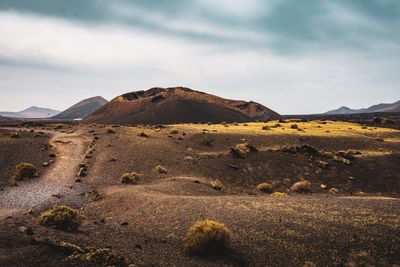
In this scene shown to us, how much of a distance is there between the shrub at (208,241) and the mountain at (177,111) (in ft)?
467

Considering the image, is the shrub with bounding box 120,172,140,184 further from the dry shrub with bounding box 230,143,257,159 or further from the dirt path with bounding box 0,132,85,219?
the dry shrub with bounding box 230,143,257,159

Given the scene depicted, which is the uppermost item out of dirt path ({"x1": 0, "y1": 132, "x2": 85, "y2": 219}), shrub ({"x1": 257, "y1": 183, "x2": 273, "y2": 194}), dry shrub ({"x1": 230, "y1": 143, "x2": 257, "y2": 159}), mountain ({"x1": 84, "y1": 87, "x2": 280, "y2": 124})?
mountain ({"x1": 84, "y1": 87, "x2": 280, "y2": 124})

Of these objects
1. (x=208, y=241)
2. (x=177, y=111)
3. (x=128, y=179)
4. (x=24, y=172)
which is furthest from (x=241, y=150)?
(x=177, y=111)

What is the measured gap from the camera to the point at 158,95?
19362 cm

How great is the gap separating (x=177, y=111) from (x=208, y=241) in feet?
512

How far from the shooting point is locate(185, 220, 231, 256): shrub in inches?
643

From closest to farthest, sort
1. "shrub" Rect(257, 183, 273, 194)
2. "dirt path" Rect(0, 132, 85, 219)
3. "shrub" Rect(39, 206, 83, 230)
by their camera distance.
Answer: "shrub" Rect(39, 206, 83, 230), "dirt path" Rect(0, 132, 85, 219), "shrub" Rect(257, 183, 273, 194)

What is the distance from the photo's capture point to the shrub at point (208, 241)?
1634 centimetres

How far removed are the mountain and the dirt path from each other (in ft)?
382

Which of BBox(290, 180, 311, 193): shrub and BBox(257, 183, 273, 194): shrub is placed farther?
BBox(290, 180, 311, 193): shrub

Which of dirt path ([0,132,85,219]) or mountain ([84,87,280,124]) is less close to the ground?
mountain ([84,87,280,124])

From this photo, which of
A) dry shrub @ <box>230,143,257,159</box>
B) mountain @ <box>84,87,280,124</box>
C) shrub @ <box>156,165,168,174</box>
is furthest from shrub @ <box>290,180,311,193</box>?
mountain @ <box>84,87,280,124</box>

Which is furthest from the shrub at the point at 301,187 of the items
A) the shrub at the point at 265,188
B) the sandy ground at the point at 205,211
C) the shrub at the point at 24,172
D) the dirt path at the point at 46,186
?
the shrub at the point at 24,172

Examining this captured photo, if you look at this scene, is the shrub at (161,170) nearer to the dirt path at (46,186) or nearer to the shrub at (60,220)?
the dirt path at (46,186)
